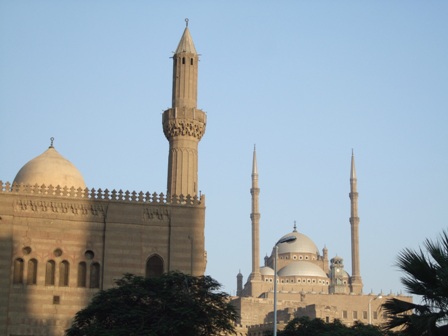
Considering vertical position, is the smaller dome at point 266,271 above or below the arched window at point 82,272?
above

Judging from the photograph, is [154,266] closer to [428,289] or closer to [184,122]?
[184,122]

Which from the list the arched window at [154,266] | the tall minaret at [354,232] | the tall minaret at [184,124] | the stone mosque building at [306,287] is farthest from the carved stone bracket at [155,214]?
the tall minaret at [354,232]

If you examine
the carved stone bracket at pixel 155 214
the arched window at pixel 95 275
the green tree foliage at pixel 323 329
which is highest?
the carved stone bracket at pixel 155 214

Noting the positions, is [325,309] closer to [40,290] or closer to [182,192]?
[182,192]

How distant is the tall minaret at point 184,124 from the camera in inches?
1607

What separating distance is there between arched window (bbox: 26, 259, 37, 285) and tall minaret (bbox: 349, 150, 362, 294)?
1921 inches

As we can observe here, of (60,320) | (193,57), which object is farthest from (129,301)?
(193,57)

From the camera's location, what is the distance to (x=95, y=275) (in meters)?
34.9

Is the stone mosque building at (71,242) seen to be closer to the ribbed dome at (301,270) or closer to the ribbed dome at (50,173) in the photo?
the ribbed dome at (50,173)

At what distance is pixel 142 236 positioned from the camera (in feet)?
116

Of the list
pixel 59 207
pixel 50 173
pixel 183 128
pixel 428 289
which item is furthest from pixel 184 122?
pixel 428 289

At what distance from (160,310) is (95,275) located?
8141 mm

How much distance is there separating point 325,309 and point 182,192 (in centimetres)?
3852

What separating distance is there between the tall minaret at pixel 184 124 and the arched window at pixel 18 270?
29.2ft
